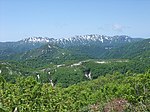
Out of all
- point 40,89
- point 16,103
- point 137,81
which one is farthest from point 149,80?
point 16,103

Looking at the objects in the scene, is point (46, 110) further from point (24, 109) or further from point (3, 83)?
point (3, 83)

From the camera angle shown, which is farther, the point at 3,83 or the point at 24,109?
the point at 3,83

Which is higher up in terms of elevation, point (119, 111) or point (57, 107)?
point (119, 111)

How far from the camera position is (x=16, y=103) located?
148 feet

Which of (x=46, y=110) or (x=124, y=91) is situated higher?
(x=46, y=110)

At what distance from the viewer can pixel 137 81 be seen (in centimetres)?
7462

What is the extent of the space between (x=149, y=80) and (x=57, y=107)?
33311mm

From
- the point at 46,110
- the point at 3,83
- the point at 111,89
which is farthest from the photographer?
the point at 111,89

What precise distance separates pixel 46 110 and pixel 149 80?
37.3 metres

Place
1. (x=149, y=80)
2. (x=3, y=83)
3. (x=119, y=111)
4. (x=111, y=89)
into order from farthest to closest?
(x=111, y=89) < (x=149, y=80) < (x=3, y=83) < (x=119, y=111)

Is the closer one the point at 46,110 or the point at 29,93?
the point at 46,110

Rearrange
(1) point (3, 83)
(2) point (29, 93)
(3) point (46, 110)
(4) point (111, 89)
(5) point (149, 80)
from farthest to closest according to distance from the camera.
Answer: (4) point (111, 89), (5) point (149, 80), (1) point (3, 83), (2) point (29, 93), (3) point (46, 110)

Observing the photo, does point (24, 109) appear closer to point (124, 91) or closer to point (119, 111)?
point (119, 111)

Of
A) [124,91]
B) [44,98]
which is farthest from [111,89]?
[44,98]
